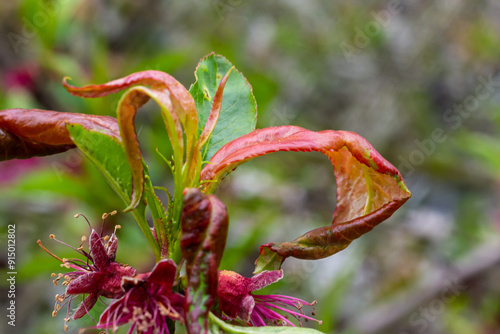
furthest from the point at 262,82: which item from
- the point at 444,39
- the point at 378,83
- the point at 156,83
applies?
the point at 444,39

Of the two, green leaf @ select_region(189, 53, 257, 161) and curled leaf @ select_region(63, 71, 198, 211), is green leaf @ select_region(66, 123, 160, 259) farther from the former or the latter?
green leaf @ select_region(189, 53, 257, 161)

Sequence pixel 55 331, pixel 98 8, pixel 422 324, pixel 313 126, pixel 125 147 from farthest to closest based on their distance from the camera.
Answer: pixel 313 126
pixel 422 324
pixel 98 8
pixel 55 331
pixel 125 147

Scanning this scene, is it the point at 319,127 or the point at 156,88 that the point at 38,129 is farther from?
the point at 319,127

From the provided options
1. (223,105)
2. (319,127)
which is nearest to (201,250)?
(223,105)

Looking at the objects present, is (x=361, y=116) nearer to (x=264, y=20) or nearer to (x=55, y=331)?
(x=264, y=20)

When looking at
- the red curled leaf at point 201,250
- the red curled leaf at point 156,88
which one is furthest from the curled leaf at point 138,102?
the red curled leaf at point 201,250

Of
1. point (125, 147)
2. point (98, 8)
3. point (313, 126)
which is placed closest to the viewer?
point (125, 147)

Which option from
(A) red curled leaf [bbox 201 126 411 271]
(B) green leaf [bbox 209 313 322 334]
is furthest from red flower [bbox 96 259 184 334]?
(A) red curled leaf [bbox 201 126 411 271]
